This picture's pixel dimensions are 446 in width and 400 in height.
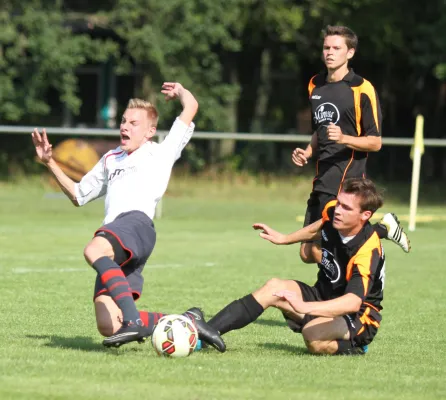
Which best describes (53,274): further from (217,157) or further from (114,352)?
(217,157)

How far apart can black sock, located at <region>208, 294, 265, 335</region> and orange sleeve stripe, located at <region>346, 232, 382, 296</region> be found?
2.05 ft

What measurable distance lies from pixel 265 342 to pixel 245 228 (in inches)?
400

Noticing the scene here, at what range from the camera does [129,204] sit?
7168 mm

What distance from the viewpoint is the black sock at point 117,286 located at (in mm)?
6695

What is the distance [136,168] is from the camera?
23.8 feet

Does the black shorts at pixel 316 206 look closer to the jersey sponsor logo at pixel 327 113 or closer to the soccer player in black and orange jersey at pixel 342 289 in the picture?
the jersey sponsor logo at pixel 327 113

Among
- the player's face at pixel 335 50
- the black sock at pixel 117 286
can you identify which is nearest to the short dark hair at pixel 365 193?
the black sock at pixel 117 286

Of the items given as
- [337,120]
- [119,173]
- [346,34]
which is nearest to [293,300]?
[119,173]

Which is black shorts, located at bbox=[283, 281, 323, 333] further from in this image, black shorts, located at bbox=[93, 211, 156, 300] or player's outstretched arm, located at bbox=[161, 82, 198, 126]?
player's outstretched arm, located at bbox=[161, 82, 198, 126]

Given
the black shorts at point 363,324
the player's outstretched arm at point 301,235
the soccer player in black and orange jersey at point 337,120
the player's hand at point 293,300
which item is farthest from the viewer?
the soccer player in black and orange jersey at point 337,120

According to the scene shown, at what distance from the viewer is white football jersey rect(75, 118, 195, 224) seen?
283 inches

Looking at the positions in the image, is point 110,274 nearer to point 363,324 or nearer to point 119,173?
point 119,173

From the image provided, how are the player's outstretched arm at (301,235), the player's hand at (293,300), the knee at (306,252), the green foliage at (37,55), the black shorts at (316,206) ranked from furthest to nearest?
the green foliage at (37,55)
the black shorts at (316,206)
the knee at (306,252)
the player's outstretched arm at (301,235)
the player's hand at (293,300)

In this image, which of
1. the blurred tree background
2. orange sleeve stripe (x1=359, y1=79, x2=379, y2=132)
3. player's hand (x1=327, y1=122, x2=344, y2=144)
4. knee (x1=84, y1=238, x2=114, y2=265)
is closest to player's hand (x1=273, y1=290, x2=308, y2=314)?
knee (x1=84, y1=238, x2=114, y2=265)
